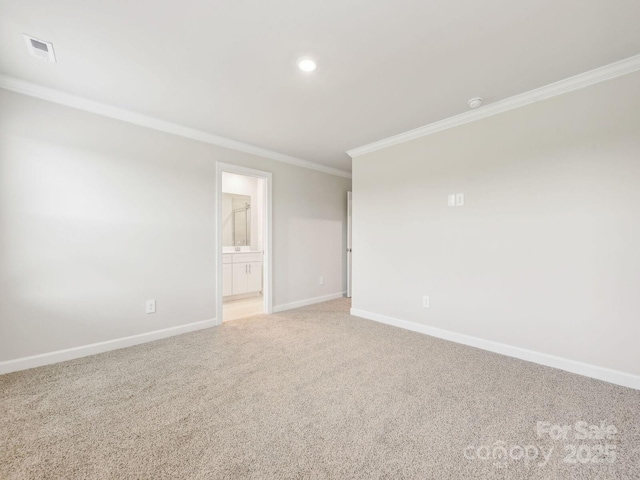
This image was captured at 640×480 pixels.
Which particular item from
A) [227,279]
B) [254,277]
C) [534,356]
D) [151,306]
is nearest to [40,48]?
[151,306]

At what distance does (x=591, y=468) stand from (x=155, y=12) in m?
3.23

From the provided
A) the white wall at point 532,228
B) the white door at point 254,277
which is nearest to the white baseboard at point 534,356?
the white wall at point 532,228

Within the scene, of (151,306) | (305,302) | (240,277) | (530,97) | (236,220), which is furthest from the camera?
(236,220)

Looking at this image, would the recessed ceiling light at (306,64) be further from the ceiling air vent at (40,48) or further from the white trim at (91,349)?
the white trim at (91,349)

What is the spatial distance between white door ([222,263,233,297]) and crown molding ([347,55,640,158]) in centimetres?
320

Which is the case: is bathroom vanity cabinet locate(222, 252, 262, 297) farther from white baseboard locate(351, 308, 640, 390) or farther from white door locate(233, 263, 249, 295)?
white baseboard locate(351, 308, 640, 390)

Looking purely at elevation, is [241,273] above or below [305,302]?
above

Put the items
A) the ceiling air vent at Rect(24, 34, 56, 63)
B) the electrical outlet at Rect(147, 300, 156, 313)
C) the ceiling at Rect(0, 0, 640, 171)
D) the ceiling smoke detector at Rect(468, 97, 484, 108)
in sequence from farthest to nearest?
the electrical outlet at Rect(147, 300, 156, 313) → the ceiling smoke detector at Rect(468, 97, 484, 108) → the ceiling air vent at Rect(24, 34, 56, 63) → the ceiling at Rect(0, 0, 640, 171)

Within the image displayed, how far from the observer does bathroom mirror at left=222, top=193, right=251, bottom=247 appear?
16.7 feet

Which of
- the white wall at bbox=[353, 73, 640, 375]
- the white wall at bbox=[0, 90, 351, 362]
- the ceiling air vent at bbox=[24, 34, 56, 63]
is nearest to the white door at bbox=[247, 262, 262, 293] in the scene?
the white wall at bbox=[0, 90, 351, 362]

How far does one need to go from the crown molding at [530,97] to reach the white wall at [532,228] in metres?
0.05

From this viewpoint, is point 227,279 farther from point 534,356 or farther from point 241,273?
point 534,356

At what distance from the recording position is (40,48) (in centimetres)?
182

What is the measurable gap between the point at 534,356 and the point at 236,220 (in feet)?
15.5
